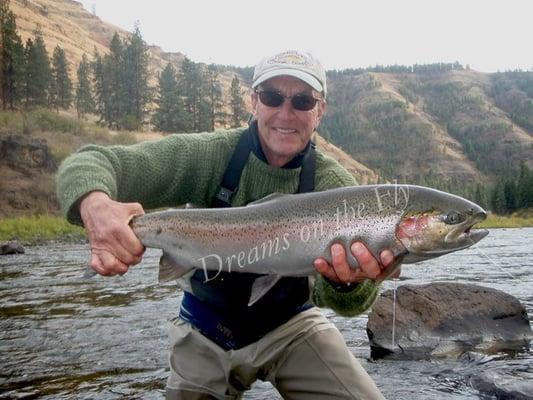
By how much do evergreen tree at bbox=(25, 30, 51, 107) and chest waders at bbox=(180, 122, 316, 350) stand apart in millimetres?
49991

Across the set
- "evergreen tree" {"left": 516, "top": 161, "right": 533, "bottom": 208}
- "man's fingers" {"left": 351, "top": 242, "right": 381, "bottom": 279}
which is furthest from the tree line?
"man's fingers" {"left": 351, "top": 242, "right": 381, "bottom": 279}

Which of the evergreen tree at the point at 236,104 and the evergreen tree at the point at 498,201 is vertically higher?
the evergreen tree at the point at 236,104

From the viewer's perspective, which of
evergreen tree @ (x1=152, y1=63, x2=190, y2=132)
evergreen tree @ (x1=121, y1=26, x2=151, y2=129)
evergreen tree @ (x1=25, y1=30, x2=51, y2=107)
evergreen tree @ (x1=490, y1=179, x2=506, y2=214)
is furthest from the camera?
evergreen tree @ (x1=490, y1=179, x2=506, y2=214)

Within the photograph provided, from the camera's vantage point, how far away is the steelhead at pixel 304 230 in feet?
9.62

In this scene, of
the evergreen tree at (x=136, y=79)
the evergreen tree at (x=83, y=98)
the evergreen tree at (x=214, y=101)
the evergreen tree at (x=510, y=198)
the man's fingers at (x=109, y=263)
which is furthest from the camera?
the evergreen tree at (x=510, y=198)

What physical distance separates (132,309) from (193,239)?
18.7 feet

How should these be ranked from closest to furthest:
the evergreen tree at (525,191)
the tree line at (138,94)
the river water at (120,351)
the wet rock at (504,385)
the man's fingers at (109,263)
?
1. the man's fingers at (109,263)
2. the wet rock at (504,385)
3. the river water at (120,351)
4. the tree line at (138,94)
5. the evergreen tree at (525,191)

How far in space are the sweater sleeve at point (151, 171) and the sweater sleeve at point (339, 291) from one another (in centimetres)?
66

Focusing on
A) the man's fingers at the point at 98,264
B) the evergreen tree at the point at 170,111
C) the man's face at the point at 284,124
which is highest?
the evergreen tree at the point at 170,111

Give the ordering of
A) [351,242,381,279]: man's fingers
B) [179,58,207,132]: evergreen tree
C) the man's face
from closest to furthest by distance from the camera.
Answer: [351,242,381,279]: man's fingers
the man's face
[179,58,207,132]: evergreen tree

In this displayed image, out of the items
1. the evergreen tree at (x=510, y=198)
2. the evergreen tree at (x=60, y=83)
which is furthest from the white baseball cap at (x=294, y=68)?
the evergreen tree at (x=510, y=198)

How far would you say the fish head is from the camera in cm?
291

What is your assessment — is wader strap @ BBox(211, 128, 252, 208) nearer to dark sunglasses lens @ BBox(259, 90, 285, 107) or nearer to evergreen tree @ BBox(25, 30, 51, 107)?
dark sunglasses lens @ BBox(259, 90, 285, 107)

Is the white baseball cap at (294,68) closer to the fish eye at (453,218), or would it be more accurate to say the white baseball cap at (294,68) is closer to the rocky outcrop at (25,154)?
the fish eye at (453,218)
